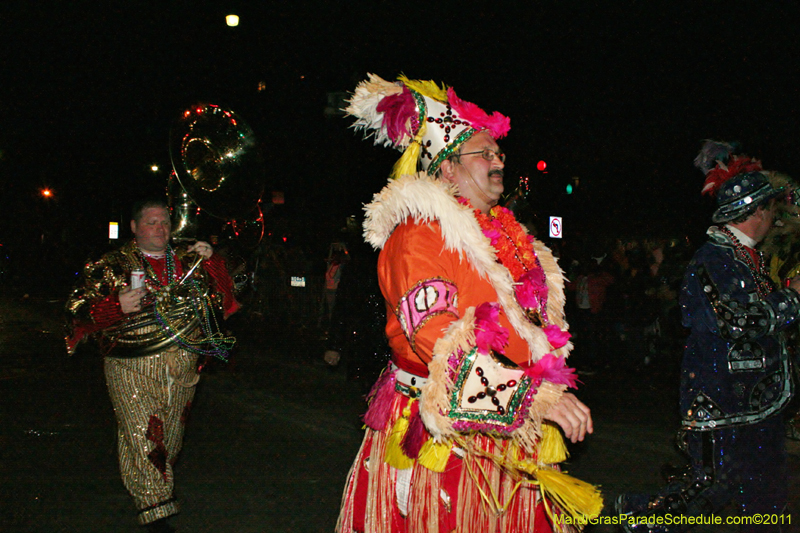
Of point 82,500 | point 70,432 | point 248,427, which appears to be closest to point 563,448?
point 82,500

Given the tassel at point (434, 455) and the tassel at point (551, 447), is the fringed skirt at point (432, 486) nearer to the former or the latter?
the tassel at point (434, 455)

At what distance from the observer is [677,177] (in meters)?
14.9

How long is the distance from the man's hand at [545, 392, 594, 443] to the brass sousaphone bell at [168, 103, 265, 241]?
4.04m

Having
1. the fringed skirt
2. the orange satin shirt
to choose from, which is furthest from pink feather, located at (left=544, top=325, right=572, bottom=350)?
the fringed skirt

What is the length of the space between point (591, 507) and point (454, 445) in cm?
54

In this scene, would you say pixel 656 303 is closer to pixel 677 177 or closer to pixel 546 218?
pixel 546 218

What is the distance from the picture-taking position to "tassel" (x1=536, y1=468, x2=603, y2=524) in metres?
2.11

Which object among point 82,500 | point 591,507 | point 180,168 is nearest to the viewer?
point 591,507

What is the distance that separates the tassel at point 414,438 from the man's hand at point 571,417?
1.66ft

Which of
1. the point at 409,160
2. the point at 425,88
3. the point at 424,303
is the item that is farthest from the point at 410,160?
the point at 424,303

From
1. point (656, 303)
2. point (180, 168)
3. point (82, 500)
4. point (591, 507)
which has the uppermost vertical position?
point (180, 168)

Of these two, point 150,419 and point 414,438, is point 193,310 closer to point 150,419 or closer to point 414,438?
point 150,419

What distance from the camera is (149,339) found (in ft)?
14.3

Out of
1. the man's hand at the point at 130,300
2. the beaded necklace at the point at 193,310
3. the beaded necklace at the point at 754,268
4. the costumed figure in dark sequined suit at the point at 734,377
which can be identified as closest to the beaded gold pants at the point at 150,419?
the beaded necklace at the point at 193,310
